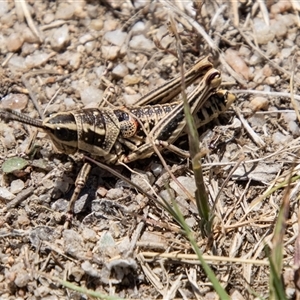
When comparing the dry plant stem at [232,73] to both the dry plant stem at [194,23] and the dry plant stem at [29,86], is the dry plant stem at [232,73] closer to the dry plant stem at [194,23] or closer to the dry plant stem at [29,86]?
the dry plant stem at [194,23]

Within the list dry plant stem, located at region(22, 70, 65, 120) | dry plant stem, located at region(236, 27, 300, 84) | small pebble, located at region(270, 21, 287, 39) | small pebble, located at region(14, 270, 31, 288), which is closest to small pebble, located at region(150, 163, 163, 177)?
dry plant stem, located at region(22, 70, 65, 120)

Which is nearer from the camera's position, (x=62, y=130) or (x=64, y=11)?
(x=62, y=130)

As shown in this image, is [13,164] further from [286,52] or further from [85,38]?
[286,52]

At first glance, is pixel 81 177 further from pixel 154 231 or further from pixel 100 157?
pixel 154 231

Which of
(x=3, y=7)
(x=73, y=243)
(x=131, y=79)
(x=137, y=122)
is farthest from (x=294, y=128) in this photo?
(x=3, y=7)

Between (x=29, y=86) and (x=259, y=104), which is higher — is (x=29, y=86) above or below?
above

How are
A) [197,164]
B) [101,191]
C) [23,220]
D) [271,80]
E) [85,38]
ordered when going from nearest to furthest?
[197,164] → [23,220] → [101,191] → [271,80] → [85,38]

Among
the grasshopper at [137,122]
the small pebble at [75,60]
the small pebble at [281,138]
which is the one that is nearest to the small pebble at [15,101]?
the small pebble at [75,60]
